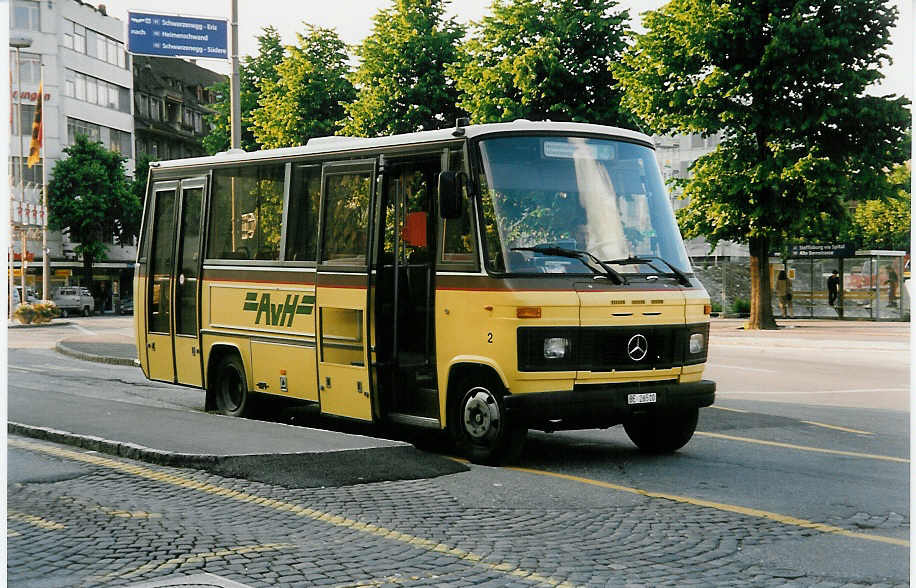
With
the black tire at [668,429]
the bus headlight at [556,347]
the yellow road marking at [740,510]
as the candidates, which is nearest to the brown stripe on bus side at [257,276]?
the bus headlight at [556,347]

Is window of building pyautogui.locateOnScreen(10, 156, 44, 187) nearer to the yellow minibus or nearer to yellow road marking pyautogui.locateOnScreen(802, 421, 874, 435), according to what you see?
the yellow minibus

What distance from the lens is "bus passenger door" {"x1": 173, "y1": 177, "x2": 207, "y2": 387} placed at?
1362cm

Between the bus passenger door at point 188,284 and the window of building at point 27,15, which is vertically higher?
the window of building at point 27,15

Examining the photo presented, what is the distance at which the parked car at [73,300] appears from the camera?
6122cm

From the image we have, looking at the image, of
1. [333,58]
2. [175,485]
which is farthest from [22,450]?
[333,58]

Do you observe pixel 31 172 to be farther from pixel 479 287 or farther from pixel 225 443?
pixel 479 287

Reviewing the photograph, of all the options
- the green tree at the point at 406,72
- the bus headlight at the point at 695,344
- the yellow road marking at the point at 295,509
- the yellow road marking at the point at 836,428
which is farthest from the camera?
the green tree at the point at 406,72

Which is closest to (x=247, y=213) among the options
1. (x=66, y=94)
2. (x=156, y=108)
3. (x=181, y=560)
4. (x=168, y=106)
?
(x=181, y=560)

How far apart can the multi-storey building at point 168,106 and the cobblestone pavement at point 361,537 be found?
74.6m

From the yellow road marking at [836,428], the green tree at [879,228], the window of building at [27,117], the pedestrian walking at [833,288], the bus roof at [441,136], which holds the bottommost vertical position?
the yellow road marking at [836,428]

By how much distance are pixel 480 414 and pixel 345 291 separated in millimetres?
2098

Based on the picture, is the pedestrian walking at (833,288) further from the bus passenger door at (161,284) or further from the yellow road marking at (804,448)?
the bus passenger door at (161,284)

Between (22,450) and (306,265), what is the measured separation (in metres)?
3.18

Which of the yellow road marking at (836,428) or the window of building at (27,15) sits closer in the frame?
the yellow road marking at (836,428)
